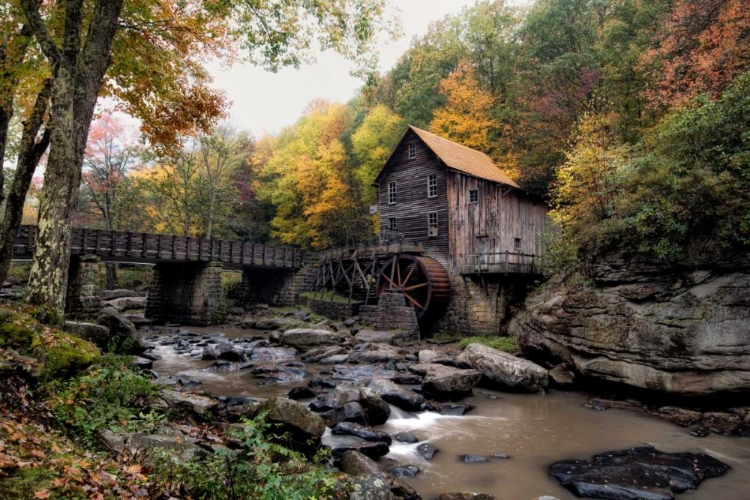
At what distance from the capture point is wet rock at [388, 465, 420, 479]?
614 centimetres

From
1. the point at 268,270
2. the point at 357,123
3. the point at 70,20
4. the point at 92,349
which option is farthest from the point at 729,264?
the point at 357,123

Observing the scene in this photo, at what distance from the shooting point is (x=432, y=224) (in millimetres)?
22109

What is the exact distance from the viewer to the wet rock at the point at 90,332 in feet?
33.0

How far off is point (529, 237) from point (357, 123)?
1900 cm

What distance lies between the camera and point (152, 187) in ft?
95.2

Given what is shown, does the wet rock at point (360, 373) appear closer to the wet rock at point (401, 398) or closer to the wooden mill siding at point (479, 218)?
the wet rock at point (401, 398)

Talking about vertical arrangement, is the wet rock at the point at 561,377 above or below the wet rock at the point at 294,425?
below

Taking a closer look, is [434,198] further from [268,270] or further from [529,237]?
[268,270]

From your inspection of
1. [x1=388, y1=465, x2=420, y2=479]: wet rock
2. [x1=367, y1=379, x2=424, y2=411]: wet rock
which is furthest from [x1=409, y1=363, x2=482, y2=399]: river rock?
[x1=388, y1=465, x2=420, y2=479]: wet rock

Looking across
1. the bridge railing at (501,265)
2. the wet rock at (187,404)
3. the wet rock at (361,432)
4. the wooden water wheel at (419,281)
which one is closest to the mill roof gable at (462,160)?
the bridge railing at (501,265)

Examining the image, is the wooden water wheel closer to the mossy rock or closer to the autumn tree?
the autumn tree

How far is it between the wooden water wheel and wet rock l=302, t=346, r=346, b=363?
5.76 metres

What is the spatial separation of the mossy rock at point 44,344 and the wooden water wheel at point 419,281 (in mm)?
15129

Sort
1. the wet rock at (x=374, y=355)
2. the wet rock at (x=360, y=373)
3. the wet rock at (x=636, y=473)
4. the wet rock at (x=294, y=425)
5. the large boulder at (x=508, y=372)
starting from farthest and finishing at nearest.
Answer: the wet rock at (x=374, y=355), the wet rock at (x=360, y=373), the large boulder at (x=508, y=372), the wet rock at (x=294, y=425), the wet rock at (x=636, y=473)
